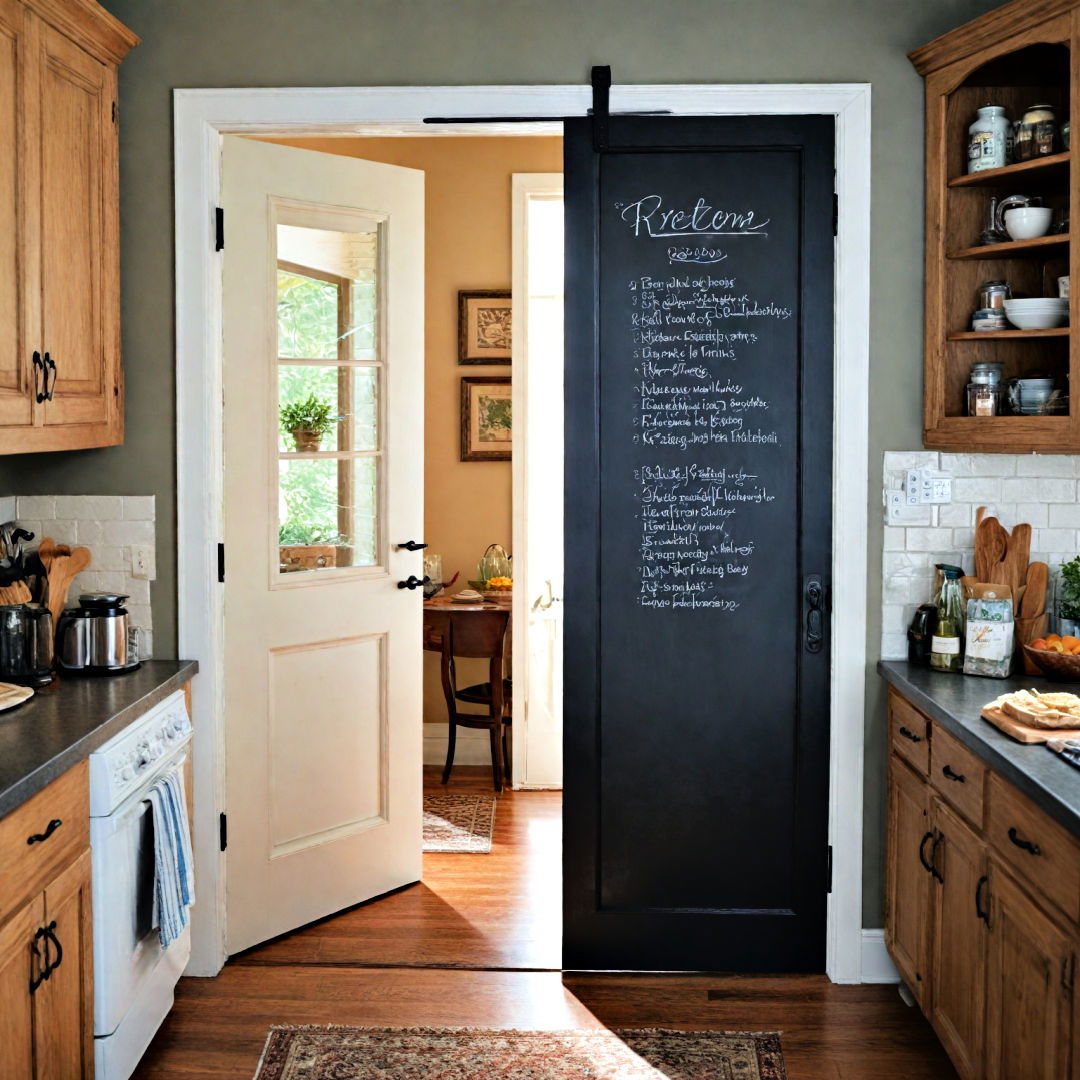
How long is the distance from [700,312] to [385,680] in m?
1.54

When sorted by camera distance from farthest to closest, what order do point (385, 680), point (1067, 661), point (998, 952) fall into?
1. point (385, 680)
2. point (1067, 661)
3. point (998, 952)

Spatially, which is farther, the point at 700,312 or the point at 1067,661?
the point at 700,312

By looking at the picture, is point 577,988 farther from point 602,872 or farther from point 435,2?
point 435,2

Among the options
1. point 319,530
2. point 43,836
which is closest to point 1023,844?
point 43,836

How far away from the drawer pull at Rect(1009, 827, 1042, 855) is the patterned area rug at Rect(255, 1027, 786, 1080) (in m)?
0.92

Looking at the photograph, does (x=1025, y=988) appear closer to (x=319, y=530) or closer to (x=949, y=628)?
(x=949, y=628)

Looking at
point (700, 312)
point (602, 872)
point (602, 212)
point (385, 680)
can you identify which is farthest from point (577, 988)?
point (602, 212)

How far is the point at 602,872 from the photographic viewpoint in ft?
10.8

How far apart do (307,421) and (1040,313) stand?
2.05 m

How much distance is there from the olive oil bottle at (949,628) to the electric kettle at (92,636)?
207cm

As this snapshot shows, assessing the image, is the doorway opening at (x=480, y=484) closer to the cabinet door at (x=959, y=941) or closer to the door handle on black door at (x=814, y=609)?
the door handle on black door at (x=814, y=609)

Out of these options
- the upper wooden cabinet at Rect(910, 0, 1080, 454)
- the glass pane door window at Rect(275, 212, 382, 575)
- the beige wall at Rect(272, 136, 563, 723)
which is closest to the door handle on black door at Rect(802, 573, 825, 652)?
the upper wooden cabinet at Rect(910, 0, 1080, 454)

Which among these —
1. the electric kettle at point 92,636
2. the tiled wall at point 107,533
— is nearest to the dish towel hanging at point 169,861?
the electric kettle at point 92,636


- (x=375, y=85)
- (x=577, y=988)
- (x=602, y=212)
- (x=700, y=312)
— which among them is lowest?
(x=577, y=988)
